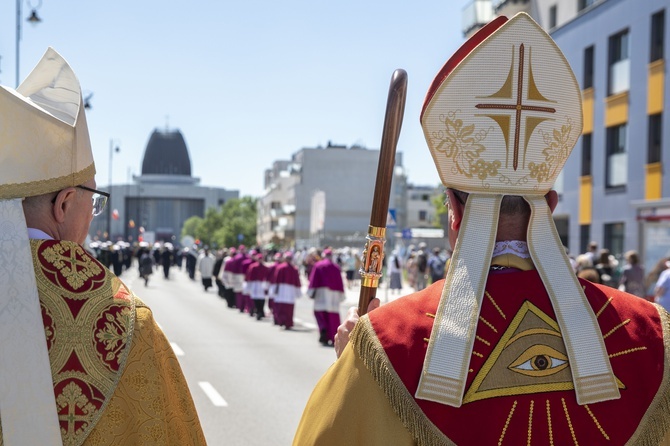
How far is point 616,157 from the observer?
98.8 feet

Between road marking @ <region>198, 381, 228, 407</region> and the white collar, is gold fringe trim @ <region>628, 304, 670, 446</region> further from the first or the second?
road marking @ <region>198, 381, 228, 407</region>

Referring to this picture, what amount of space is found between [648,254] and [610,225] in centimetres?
1084

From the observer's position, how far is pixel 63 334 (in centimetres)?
300

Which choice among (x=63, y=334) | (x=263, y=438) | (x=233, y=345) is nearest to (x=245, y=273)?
(x=233, y=345)

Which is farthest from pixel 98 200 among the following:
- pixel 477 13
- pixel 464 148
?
pixel 477 13

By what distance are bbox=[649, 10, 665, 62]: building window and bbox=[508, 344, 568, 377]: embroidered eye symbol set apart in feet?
86.8

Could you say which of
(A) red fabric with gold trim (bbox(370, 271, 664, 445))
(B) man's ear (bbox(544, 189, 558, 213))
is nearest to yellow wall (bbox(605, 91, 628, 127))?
(B) man's ear (bbox(544, 189, 558, 213))

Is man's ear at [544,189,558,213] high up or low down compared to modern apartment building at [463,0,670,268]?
down

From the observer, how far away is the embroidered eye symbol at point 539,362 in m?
2.73

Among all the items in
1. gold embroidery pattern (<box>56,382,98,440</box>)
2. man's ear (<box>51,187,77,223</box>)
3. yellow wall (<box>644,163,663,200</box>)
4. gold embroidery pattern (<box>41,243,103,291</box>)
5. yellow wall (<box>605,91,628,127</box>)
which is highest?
yellow wall (<box>605,91,628,127</box>)

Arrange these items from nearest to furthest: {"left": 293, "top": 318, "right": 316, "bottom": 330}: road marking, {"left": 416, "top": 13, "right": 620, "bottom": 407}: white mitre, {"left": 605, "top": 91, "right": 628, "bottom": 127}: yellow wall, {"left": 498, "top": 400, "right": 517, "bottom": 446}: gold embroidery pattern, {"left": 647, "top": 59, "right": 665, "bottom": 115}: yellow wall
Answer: {"left": 498, "top": 400, "right": 517, "bottom": 446}: gold embroidery pattern → {"left": 416, "top": 13, "right": 620, "bottom": 407}: white mitre → {"left": 293, "top": 318, "right": 316, "bottom": 330}: road marking → {"left": 647, "top": 59, "right": 665, "bottom": 115}: yellow wall → {"left": 605, "top": 91, "right": 628, "bottom": 127}: yellow wall

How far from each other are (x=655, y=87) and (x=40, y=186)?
2632 cm

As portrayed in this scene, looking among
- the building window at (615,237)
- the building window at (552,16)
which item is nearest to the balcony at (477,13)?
the building window at (552,16)

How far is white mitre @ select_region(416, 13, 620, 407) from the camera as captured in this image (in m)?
2.81
